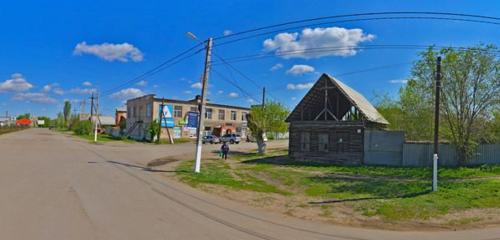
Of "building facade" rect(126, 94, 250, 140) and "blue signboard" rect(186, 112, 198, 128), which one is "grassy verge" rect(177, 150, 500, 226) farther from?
"building facade" rect(126, 94, 250, 140)

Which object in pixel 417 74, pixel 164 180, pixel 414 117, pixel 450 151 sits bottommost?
pixel 164 180

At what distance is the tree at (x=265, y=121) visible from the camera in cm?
3525

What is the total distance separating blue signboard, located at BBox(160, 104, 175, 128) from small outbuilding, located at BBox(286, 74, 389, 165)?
102ft

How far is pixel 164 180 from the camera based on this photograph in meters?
16.4

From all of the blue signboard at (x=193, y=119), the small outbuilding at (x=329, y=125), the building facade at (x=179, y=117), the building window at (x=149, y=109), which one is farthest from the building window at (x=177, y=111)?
the blue signboard at (x=193, y=119)

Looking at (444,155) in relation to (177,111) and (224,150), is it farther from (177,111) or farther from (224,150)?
(177,111)

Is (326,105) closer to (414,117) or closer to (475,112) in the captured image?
(414,117)

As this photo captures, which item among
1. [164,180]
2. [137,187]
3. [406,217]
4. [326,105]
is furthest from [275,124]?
[406,217]

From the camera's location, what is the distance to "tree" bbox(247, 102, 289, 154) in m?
35.2

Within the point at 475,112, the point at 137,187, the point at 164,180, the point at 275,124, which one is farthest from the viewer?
the point at 275,124

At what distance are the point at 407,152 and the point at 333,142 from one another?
4.97m

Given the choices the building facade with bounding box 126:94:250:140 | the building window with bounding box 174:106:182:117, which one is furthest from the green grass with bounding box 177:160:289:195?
the building window with bounding box 174:106:182:117

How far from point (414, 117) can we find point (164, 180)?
17.1 m

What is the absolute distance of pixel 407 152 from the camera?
74.1ft
